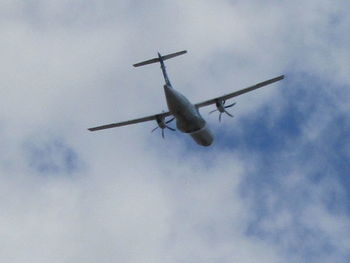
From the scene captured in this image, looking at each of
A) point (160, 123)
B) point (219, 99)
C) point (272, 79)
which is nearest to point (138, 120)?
point (160, 123)

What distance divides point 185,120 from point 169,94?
4.65m

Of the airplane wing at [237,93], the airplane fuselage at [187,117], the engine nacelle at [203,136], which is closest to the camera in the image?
the airplane fuselage at [187,117]

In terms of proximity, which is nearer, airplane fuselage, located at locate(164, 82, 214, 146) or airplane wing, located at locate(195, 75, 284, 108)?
airplane fuselage, located at locate(164, 82, 214, 146)

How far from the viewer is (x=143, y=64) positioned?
84.2 m

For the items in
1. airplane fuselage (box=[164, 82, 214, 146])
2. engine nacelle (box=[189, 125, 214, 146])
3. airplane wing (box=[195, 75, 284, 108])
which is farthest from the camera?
airplane wing (box=[195, 75, 284, 108])

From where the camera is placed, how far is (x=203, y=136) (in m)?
84.4

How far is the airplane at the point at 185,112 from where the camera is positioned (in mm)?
75500

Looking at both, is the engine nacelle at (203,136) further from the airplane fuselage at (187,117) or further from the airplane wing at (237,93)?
the airplane wing at (237,93)

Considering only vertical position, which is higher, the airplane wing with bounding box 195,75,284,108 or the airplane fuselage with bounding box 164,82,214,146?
the airplane wing with bounding box 195,75,284,108

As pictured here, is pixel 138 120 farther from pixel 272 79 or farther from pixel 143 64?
pixel 272 79

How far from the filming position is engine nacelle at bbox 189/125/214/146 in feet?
272

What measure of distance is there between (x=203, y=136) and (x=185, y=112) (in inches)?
318

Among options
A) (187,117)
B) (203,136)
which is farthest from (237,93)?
(187,117)

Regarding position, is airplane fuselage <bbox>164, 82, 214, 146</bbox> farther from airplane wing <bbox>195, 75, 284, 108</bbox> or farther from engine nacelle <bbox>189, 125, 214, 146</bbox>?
airplane wing <bbox>195, 75, 284, 108</bbox>
